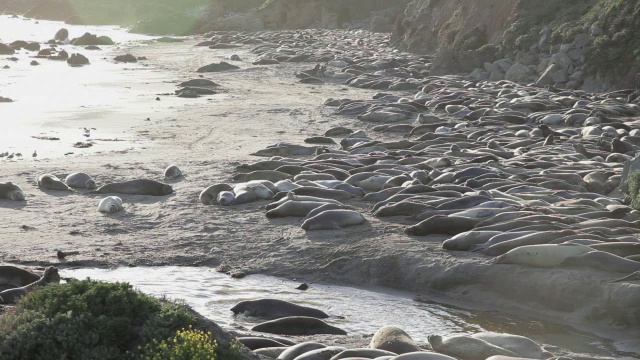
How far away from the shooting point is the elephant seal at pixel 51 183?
34.3 ft

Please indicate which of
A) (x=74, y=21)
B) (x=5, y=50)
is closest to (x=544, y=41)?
(x=5, y=50)

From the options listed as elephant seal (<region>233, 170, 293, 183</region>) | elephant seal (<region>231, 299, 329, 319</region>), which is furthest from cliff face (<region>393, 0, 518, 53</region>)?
elephant seal (<region>231, 299, 329, 319</region>)

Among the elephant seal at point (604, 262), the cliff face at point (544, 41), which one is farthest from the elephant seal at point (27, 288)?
the cliff face at point (544, 41)

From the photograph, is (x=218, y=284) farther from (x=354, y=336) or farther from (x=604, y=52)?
(x=604, y=52)

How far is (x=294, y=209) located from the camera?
8.97 metres

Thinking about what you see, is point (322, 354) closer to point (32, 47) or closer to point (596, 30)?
point (596, 30)

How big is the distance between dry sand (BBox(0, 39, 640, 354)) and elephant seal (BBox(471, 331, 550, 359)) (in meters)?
0.94

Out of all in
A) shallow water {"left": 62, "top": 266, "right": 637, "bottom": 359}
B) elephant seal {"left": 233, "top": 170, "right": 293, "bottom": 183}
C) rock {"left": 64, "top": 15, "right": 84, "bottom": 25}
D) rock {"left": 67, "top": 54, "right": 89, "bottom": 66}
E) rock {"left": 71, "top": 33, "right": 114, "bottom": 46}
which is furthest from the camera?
rock {"left": 64, "top": 15, "right": 84, "bottom": 25}

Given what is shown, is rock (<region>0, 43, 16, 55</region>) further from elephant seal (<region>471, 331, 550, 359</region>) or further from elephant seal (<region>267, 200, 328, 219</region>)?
elephant seal (<region>471, 331, 550, 359</region>)

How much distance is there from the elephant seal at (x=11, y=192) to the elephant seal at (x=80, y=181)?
2.52ft

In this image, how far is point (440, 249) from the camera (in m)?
7.74

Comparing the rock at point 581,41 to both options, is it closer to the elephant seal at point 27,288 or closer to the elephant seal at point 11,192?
the elephant seal at point 11,192

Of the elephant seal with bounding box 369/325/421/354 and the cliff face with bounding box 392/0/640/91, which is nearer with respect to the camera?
the elephant seal with bounding box 369/325/421/354

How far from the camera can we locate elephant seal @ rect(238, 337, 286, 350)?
5.14m
